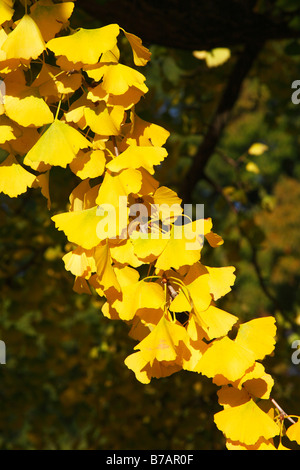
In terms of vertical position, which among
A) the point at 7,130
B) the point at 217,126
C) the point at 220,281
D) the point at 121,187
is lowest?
the point at 220,281

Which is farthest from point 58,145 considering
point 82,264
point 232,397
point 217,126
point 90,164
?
point 217,126

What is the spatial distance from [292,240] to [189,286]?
15461 mm

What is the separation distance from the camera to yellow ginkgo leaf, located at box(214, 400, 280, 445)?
694 millimetres

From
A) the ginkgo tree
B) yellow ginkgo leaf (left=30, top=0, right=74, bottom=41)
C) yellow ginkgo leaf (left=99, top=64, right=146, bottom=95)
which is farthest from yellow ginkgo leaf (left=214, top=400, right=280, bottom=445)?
yellow ginkgo leaf (left=30, top=0, right=74, bottom=41)

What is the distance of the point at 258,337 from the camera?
0.75 metres

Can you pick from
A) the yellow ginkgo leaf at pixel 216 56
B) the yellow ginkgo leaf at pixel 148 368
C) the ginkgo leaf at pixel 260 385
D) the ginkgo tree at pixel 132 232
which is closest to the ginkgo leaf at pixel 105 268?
the ginkgo tree at pixel 132 232

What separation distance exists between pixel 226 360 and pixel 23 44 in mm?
463

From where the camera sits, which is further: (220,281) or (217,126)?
(217,126)

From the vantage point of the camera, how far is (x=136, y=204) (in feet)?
2.48

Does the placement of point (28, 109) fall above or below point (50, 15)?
below

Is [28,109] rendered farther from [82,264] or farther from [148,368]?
[148,368]

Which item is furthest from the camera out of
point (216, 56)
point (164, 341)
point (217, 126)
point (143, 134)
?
point (217, 126)
